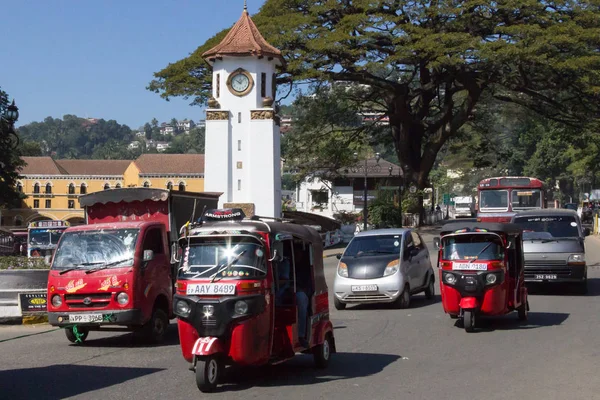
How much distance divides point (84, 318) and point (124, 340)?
1.40 m

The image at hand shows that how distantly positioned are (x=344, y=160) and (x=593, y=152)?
1753cm

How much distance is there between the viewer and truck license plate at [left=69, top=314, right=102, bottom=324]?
43.5 ft

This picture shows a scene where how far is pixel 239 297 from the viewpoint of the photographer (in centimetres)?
936

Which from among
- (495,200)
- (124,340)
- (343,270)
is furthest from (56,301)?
(495,200)

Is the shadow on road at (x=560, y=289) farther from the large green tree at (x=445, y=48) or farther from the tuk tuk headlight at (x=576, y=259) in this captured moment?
the large green tree at (x=445, y=48)

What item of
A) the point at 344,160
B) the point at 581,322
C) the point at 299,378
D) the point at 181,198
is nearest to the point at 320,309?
the point at 299,378

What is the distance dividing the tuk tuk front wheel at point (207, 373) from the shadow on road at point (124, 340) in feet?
14.9

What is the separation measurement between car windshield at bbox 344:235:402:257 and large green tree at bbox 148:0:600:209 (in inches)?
955

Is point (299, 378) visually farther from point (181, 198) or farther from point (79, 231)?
point (181, 198)

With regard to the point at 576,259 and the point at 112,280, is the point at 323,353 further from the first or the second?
the point at 576,259

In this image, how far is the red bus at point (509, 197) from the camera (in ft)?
113

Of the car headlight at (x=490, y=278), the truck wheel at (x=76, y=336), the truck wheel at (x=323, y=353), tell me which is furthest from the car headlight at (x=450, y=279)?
the truck wheel at (x=76, y=336)

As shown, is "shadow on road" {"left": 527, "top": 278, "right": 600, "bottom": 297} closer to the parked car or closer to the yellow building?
the parked car

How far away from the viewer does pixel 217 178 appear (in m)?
49.2
